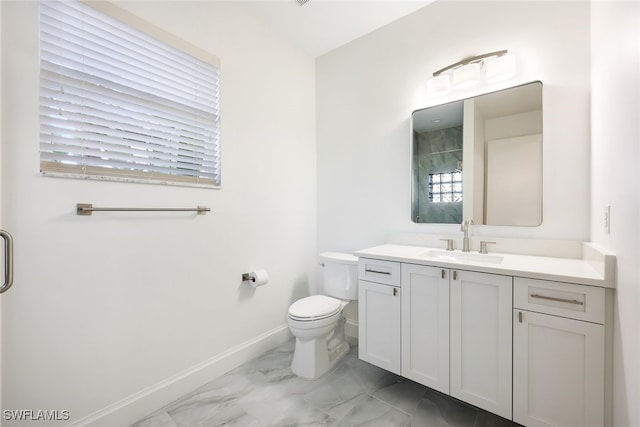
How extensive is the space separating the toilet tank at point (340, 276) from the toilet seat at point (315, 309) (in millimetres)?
109

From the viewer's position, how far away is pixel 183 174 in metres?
1.70

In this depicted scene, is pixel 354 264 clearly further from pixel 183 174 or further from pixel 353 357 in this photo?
pixel 183 174

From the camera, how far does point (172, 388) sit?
63.3 inches

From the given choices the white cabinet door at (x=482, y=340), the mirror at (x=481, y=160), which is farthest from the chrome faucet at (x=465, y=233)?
the white cabinet door at (x=482, y=340)

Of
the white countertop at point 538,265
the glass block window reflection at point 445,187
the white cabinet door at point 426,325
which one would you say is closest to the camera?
the white countertop at point 538,265

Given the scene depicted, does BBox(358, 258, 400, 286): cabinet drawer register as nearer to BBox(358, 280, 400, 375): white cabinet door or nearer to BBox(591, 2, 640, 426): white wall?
BBox(358, 280, 400, 375): white cabinet door

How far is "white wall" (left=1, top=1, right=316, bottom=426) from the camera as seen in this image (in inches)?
44.8

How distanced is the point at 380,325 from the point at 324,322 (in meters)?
0.39

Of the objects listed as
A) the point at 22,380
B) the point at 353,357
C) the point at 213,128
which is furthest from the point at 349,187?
the point at 22,380

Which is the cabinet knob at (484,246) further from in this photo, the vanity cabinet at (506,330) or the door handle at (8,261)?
the door handle at (8,261)

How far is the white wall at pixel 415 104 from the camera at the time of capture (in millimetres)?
1519

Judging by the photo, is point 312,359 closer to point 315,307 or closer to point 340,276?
point 315,307

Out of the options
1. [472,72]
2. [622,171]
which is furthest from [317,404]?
[472,72]

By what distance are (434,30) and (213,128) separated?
182cm
